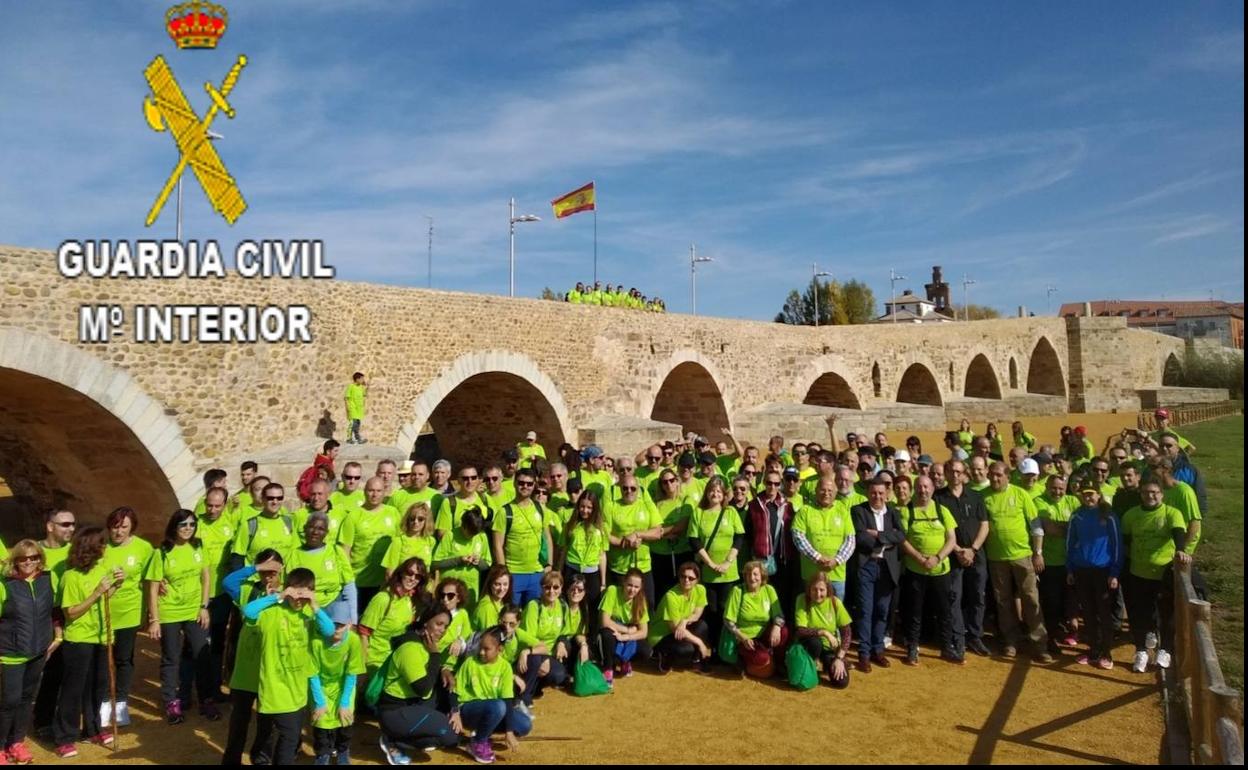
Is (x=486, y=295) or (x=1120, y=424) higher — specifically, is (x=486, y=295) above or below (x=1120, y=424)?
above

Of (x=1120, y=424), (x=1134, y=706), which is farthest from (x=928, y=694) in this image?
(x=1120, y=424)

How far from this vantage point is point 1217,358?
43.3m

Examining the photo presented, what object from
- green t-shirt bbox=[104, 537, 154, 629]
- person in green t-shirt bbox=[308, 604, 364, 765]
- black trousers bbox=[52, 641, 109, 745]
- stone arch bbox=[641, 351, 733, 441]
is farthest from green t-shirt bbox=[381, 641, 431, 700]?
stone arch bbox=[641, 351, 733, 441]

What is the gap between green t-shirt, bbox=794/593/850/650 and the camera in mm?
5547

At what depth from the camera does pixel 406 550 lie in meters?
5.01

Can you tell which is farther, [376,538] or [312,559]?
[376,538]

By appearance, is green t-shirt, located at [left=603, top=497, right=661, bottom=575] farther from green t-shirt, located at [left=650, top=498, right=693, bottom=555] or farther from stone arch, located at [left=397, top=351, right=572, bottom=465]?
stone arch, located at [left=397, top=351, right=572, bottom=465]

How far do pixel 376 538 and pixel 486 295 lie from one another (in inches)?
335

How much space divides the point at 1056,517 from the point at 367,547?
16.7 feet

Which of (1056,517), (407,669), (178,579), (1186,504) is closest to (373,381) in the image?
(178,579)

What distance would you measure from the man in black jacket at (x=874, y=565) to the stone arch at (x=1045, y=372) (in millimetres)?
33063

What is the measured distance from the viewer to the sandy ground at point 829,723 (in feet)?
14.6

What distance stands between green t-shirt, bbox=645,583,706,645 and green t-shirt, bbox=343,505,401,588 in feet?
6.40

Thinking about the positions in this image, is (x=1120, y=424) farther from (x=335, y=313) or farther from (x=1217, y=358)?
(x=335, y=313)
